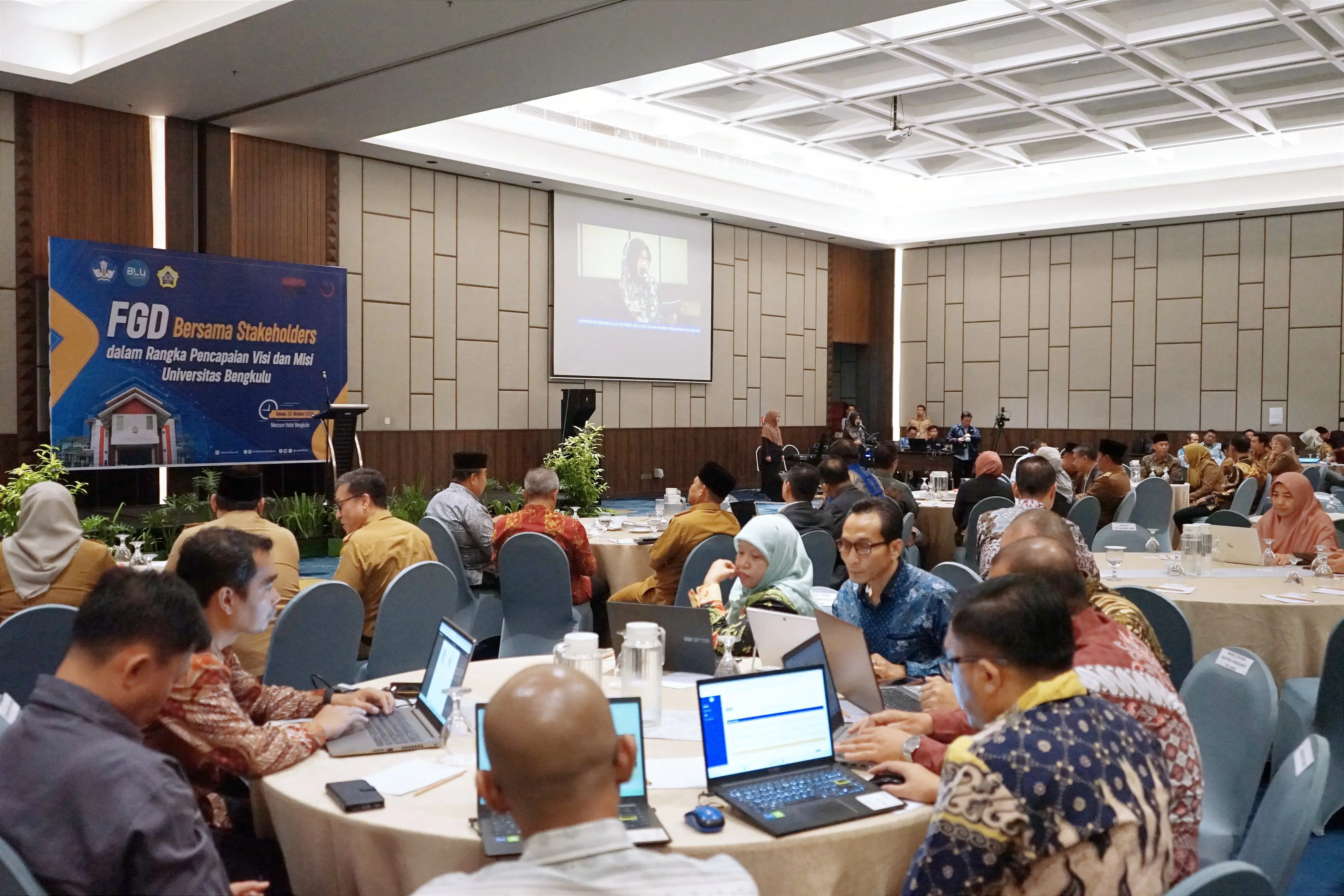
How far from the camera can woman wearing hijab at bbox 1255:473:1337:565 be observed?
5.55m

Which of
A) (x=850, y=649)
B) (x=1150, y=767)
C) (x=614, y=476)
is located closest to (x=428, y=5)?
(x=850, y=649)

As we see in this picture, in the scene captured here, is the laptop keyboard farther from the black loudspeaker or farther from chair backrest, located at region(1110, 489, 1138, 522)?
the black loudspeaker

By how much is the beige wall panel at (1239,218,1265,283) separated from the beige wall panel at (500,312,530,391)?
10489 mm

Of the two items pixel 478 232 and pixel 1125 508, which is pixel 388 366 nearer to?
pixel 478 232

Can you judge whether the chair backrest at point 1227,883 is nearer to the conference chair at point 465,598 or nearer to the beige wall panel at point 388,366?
the conference chair at point 465,598

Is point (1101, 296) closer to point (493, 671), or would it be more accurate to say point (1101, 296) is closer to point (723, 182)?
point (723, 182)

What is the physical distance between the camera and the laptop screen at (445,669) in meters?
2.54

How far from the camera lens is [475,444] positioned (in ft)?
43.5

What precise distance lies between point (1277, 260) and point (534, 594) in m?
14.1

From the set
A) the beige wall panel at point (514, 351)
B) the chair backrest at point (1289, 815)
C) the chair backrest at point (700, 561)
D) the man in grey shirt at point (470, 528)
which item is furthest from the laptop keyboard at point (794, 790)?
the beige wall panel at point (514, 351)

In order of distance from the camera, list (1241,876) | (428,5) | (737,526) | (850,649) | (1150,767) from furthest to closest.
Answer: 1. (428,5)
2. (737,526)
3. (850,649)
4. (1150,767)
5. (1241,876)

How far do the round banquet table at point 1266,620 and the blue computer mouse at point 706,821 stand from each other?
296cm

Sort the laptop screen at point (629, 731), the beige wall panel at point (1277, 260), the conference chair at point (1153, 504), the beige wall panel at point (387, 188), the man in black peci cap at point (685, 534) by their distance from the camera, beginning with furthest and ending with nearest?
the beige wall panel at point (1277, 260) < the beige wall panel at point (387, 188) < the conference chair at point (1153, 504) < the man in black peci cap at point (685, 534) < the laptop screen at point (629, 731)

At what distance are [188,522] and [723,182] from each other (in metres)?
9.14
